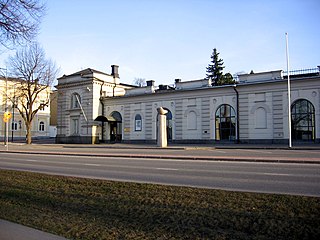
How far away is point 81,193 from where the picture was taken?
827 cm

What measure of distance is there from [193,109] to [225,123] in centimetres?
430

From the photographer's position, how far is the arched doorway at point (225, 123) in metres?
35.2

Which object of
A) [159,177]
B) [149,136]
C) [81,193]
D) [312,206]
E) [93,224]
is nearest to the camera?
[93,224]

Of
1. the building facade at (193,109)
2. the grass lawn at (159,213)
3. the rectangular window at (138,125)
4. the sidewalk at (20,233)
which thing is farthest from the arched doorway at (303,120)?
the sidewalk at (20,233)

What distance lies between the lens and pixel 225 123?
3575cm

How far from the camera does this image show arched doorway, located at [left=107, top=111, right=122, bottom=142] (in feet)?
148

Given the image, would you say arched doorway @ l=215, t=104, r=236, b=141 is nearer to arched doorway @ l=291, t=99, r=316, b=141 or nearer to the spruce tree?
arched doorway @ l=291, t=99, r=316, b=141

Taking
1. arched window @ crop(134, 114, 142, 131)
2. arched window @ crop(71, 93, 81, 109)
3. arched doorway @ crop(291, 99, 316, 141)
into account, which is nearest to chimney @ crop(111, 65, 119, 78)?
arched window @ crop(71, 93, 81, 109)

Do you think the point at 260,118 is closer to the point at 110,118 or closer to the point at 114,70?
the point at 110,118

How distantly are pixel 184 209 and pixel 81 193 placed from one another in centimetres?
329

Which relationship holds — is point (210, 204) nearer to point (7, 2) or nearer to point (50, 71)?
point (7, 2)

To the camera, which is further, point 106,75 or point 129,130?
point 106,75

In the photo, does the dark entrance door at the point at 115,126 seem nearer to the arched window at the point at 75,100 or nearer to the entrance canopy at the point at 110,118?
the entrance canopy at the point at 110,118

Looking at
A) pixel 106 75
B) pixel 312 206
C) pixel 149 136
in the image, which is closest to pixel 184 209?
pixel 312 206
